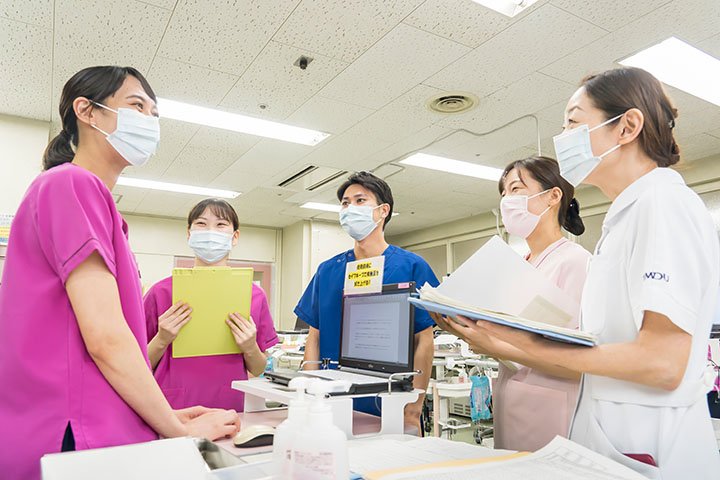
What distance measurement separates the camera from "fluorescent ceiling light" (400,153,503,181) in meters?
5.02

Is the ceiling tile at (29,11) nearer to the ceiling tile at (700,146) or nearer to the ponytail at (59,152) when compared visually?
the ponytail at (59,152)

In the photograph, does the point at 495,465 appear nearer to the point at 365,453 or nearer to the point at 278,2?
the point at 365,453

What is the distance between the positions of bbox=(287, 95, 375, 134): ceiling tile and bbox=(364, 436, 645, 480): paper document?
3.23 m

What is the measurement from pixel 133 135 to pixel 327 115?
9.42ft

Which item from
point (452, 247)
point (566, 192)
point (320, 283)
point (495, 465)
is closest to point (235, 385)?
point (320, 283)

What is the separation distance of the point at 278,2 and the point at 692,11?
2.24m

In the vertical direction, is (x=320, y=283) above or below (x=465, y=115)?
below

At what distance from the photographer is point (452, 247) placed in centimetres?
824

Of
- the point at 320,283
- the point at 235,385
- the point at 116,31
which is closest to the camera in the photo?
the point at 235,385

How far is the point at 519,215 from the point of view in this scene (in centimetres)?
175

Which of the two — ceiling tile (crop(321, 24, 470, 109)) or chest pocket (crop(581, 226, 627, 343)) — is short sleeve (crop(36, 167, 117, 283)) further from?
ceiling tile (crop(321, 24, 470, 109))

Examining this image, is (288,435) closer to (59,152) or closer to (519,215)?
(59,152)

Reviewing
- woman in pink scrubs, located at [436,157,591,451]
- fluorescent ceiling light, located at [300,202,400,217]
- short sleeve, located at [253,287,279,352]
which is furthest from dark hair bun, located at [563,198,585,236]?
fluorescent ceiling light, located at [300,202,400,217]

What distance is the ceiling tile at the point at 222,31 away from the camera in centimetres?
256
